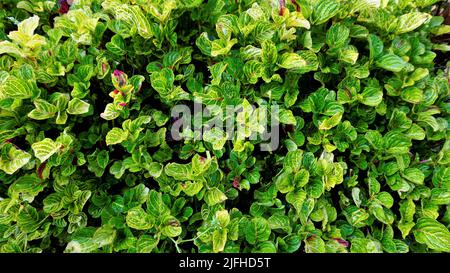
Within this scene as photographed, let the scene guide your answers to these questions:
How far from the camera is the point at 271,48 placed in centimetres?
133

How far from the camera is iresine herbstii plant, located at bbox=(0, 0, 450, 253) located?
1.33 m

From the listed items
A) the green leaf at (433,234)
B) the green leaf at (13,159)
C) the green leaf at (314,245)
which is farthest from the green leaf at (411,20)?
the green leaf at (13,159)

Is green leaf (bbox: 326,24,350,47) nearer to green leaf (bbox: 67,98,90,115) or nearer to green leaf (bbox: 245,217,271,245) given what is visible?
green leaf (bbox: 245,217,271,245)

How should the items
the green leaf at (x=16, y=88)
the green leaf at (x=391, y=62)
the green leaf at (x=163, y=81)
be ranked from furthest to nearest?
the green leaf at (x=391, y=62) → the green leaf at (x=163, y=81) → the green leaf at (x=16, y=88)

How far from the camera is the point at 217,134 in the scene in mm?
1348

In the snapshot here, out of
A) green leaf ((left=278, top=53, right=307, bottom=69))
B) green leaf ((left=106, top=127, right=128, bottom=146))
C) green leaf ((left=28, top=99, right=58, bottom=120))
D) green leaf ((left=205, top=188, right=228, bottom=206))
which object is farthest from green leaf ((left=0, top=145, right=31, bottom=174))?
green leaf ((left=278, top=53, right=307, bottom=69))

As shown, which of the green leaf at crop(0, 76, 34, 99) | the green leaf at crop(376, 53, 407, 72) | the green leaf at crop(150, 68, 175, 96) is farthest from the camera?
the green leaf at crop(376, 53, 407, 72)

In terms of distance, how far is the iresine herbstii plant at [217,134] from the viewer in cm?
133

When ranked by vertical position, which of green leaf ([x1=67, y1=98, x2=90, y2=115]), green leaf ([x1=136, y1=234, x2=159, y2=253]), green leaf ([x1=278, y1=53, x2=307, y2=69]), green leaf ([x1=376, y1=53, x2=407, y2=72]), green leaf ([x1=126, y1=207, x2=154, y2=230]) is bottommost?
green leaf ([x1=136, y1=234, x2=159, y2=253])

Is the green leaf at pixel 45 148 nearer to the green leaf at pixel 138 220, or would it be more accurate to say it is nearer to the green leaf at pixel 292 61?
the green leaf at pixel 138 220

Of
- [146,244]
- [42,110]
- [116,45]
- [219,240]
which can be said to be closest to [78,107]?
[42,110]

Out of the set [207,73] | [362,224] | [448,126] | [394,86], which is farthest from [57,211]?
[448,126]
